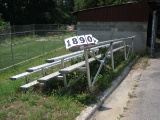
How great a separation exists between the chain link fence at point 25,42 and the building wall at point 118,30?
3.12 m

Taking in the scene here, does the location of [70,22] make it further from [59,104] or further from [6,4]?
[59,104]

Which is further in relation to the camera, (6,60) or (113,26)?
(113,26)

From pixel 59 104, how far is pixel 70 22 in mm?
46917

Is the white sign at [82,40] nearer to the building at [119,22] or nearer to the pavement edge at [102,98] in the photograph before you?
the pavement edge at [102,98]

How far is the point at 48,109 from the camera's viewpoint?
510 centimetres

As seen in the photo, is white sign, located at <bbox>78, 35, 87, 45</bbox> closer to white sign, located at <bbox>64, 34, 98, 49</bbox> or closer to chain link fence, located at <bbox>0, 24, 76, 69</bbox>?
white sign, located at <bbox>64, 34, 98, 49</bbox>

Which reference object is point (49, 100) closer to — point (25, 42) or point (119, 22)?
point (119, 22)

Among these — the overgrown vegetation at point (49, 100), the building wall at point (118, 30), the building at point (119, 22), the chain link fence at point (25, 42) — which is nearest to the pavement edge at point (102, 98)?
the overgrown vegetation at point (49, 100)

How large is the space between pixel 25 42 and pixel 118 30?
5846 millimetres

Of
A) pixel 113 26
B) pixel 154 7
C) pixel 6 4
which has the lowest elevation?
pixel 113 26

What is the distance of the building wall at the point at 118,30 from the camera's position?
15040mm

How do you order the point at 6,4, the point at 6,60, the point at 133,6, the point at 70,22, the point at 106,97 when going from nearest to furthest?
1. the point at 106,97
2. the point at 6,60
3. the point at 133,6
4. the point at 6,4
5. the point at 70,22

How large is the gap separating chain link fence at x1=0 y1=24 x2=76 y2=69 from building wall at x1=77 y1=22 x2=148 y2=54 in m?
3.12

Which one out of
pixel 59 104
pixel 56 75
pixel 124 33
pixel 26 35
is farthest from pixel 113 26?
pixel 59 104
